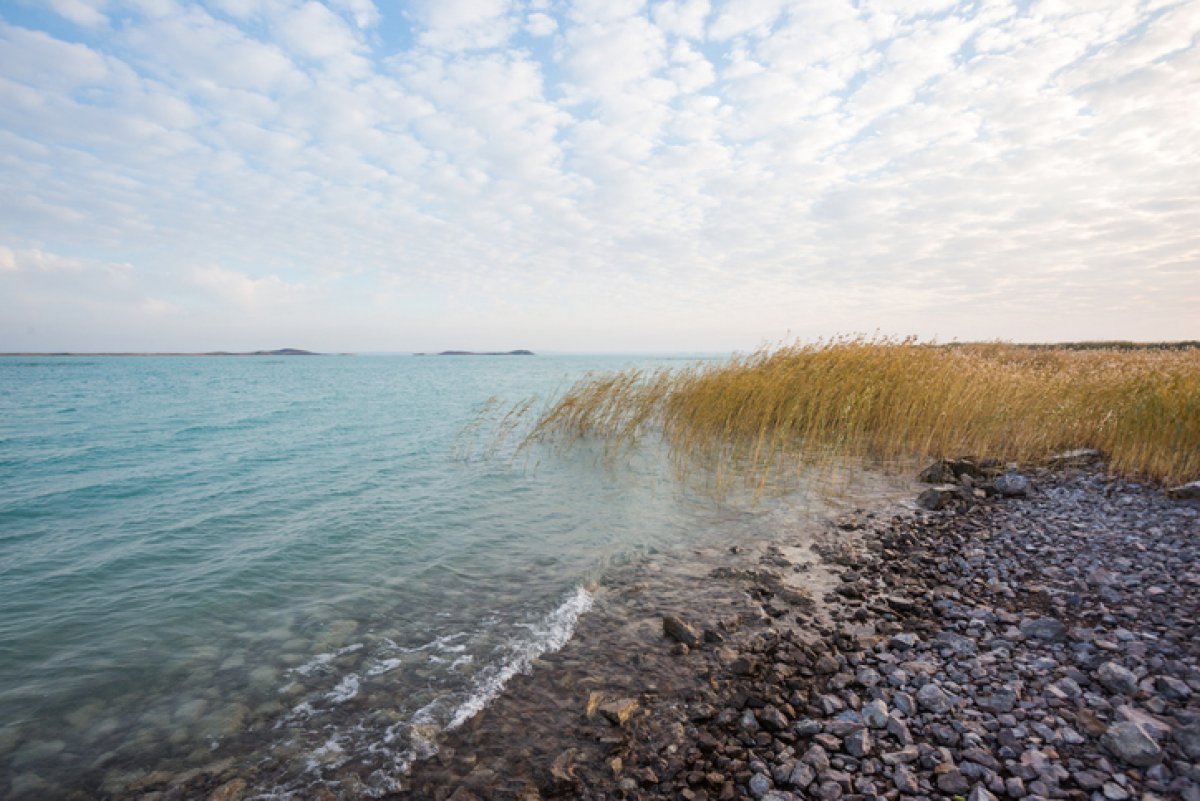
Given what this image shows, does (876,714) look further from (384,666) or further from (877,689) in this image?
(384,666)

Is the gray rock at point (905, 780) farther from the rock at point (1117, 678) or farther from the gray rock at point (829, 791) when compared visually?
the rock at point (1117, 678)

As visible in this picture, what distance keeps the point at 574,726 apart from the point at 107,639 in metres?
4.97

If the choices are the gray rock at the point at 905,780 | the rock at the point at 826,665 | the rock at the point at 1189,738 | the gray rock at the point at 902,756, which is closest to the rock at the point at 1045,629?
the rock at the point at 1189,738

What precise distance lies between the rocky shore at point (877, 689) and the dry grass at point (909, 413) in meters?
4.12

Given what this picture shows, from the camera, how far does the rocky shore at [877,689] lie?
9.25ft

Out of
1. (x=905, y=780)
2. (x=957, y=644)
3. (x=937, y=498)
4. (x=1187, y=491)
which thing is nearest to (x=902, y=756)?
(x=905, y=780)

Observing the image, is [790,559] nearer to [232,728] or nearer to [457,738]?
[457,738]

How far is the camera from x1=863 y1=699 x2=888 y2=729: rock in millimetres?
3215

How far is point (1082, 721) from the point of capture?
307cm

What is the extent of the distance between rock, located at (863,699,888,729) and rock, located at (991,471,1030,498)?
7.53 metres

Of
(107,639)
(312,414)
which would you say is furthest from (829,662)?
(312,414)

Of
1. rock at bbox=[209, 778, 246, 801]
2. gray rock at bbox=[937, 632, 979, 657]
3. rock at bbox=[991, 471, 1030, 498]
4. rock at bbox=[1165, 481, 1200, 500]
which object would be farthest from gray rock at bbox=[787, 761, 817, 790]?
rock at bbox=[1165, 481, 1200, 500]

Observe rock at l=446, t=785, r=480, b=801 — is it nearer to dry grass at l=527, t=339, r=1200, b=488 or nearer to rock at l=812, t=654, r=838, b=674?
rock at l=812, t=654, r=838, b=674

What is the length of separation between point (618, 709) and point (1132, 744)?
9.67ft
